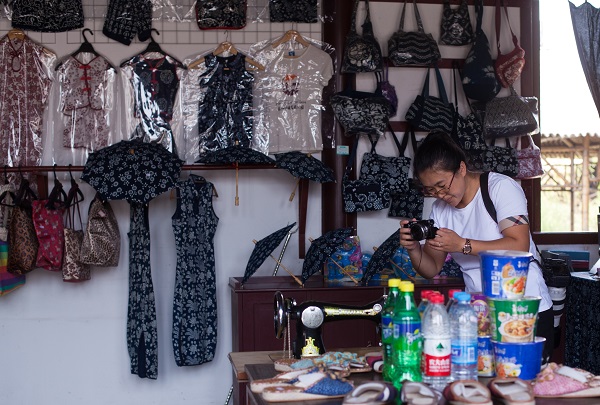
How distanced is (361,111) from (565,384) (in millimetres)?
3147

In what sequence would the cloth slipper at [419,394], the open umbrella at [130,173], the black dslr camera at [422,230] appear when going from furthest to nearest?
the open umbrella at [130,173]
the black dslr camera at [422,230]
the cloth slipper at [419,394]

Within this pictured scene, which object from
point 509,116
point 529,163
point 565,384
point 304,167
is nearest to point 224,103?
point 304,167

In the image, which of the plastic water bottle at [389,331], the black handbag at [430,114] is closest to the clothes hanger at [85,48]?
the black handbag at [430,114]

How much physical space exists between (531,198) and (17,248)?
3475 mm

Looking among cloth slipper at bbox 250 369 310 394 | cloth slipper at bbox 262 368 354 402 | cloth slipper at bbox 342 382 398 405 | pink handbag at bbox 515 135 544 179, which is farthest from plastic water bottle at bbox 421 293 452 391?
pink handbag at bbox 515 135 544 179

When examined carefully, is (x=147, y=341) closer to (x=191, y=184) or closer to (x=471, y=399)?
(x=191, y=184)

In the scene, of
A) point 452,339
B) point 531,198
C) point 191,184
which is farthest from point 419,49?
point 452,339

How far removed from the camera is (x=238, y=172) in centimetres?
546

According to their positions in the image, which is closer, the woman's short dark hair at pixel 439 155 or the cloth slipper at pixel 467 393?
the cloth slipper at pixel 467 393

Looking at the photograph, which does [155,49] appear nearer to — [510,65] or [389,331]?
[510,65]

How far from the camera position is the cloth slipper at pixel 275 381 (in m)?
2.47

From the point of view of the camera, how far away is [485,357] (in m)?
2.39

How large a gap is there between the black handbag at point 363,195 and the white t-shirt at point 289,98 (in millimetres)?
342

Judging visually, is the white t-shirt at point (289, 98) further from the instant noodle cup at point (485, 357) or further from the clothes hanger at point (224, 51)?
the instant noodle cup at point (485, 357)
